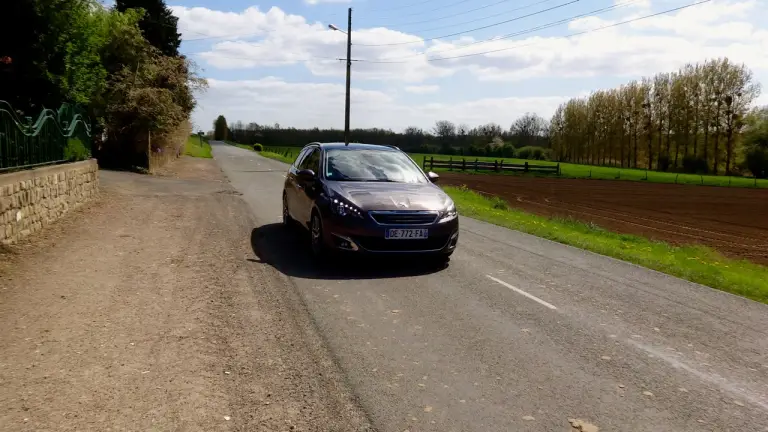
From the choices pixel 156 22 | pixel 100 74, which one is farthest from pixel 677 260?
pixel 156 22

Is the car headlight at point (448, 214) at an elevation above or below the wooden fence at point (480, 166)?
below

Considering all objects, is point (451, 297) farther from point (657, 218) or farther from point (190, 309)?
point (657, 218)

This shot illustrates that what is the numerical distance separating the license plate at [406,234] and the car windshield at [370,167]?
1.46 meters

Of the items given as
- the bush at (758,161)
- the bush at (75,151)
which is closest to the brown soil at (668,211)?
the bush at (75,151)

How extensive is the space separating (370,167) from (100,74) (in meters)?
16.8

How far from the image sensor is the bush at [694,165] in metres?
73.0

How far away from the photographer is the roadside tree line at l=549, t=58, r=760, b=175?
71875 millimetres

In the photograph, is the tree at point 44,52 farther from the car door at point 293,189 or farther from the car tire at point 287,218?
the car door at point 293,189

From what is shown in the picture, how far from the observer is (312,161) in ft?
32.2

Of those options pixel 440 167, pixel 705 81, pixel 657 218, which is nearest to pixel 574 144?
pixel 705 81

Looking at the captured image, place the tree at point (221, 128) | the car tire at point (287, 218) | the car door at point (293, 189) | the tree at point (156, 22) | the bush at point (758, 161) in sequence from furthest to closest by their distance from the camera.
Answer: the tree at point (221, 128) → the bush at point (758, 161) → the tree at point (156, 22) → the car tire at point (287, 218) → the car door at point (293, 189)

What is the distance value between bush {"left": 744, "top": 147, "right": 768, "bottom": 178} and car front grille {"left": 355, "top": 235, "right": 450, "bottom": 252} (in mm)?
73022

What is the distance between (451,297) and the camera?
6406 mm

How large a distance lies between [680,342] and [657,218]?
23.5m
